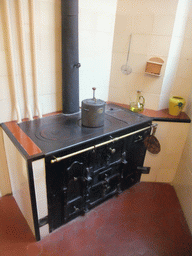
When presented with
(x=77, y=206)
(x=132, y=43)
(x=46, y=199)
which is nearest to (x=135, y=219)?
(x=77, y=206)

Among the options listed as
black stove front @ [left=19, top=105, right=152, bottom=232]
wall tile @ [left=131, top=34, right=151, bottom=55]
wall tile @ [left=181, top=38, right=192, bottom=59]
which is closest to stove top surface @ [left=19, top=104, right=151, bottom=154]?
black stove front @ [left=19, top=105, right=152, bottom=232]

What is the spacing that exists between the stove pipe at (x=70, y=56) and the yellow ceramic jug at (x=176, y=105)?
839 mm

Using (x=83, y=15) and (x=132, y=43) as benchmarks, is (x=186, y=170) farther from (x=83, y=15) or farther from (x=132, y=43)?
(x=83, y=15)

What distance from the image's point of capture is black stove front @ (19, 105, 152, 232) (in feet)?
3.85

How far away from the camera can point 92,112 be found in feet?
4.34

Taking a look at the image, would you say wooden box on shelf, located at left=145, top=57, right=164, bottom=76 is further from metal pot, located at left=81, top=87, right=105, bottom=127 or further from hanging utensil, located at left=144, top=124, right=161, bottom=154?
metal pot, located at left=81, top=87, right=105, bottom=127

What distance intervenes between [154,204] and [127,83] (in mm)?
1123

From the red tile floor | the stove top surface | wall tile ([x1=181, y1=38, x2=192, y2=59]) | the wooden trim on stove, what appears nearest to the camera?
the wooden trim on stove

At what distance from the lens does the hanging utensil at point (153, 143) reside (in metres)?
1.64

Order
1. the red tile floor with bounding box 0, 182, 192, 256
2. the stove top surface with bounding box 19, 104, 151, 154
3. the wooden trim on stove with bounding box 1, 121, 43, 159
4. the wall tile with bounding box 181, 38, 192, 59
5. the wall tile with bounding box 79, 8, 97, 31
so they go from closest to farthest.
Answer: the wooden trim on stove with bounding box 1, 121, 43, 159 < the stove top surface with bounding box 19, 104, 151, 154 < the red tile floor with bounding box 0, 182, 192, 256 < the wall tile with bounding box 79, 8, 97, 31 < the wall tile with bounding box 181, 38, 192, 59

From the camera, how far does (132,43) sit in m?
1.69

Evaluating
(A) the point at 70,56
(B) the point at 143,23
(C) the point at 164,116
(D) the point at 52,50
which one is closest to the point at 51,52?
(D) the point at 52,50

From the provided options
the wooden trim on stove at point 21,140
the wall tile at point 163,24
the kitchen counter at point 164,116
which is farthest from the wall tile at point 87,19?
the wooden trim on stove at point 21,140

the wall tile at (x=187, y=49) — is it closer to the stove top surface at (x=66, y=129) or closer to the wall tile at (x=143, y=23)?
the wall tile at (x=143, y=23)
